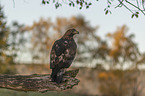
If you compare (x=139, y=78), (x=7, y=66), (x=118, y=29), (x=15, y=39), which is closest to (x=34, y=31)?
(x=15, y=39)

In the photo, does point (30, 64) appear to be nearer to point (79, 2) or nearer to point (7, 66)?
point (7, 66)

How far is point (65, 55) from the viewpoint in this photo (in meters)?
7.18

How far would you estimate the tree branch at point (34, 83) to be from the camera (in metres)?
7.10

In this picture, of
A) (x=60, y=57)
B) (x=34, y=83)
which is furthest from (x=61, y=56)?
(x=34, y=83)

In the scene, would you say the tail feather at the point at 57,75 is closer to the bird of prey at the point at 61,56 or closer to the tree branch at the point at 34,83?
the bird of prey at the point at 61,56

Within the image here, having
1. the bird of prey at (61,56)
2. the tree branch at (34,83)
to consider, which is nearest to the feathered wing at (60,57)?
the bird of prey at (61,56)

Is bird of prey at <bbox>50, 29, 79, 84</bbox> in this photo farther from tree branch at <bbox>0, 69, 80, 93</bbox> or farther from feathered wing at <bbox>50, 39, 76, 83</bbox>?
tree branch at <bbox>0, 69, 80, 93</bbox>

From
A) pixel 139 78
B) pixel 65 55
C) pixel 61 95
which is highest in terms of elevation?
pixel 65 55

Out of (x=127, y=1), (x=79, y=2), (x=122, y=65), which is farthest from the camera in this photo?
(x=122, y=65)

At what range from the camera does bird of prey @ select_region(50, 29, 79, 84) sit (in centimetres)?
702

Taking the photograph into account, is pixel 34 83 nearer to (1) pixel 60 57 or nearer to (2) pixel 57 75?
(2) pixel 57 75

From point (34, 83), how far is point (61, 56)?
52.3 inches

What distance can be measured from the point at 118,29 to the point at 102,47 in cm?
474

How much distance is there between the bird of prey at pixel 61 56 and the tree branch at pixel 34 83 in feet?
0.80
